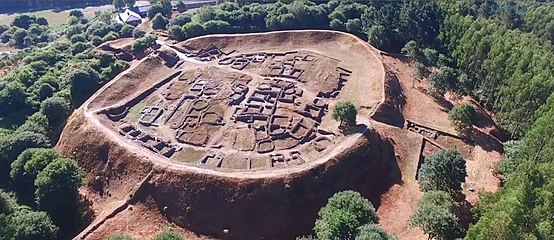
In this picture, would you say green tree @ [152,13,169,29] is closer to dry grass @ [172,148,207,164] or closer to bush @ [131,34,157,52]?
bush @ [131,34,157,52]

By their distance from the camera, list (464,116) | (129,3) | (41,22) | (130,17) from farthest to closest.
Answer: (129,3) < (41,22) < (130,17) < (464,116)

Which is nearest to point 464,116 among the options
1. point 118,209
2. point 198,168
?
point 198,168

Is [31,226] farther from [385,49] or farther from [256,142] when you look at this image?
[385,49]

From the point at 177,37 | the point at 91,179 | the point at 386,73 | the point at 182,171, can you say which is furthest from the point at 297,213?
the point at 177,37

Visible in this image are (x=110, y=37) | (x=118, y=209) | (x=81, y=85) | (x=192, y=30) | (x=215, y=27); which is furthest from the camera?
(x=215, y=27)

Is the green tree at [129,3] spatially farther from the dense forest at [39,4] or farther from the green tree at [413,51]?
the green tree at [413,51]

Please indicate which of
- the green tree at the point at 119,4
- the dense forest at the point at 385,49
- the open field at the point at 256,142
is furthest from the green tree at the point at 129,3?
the open field at the point at 256,142
